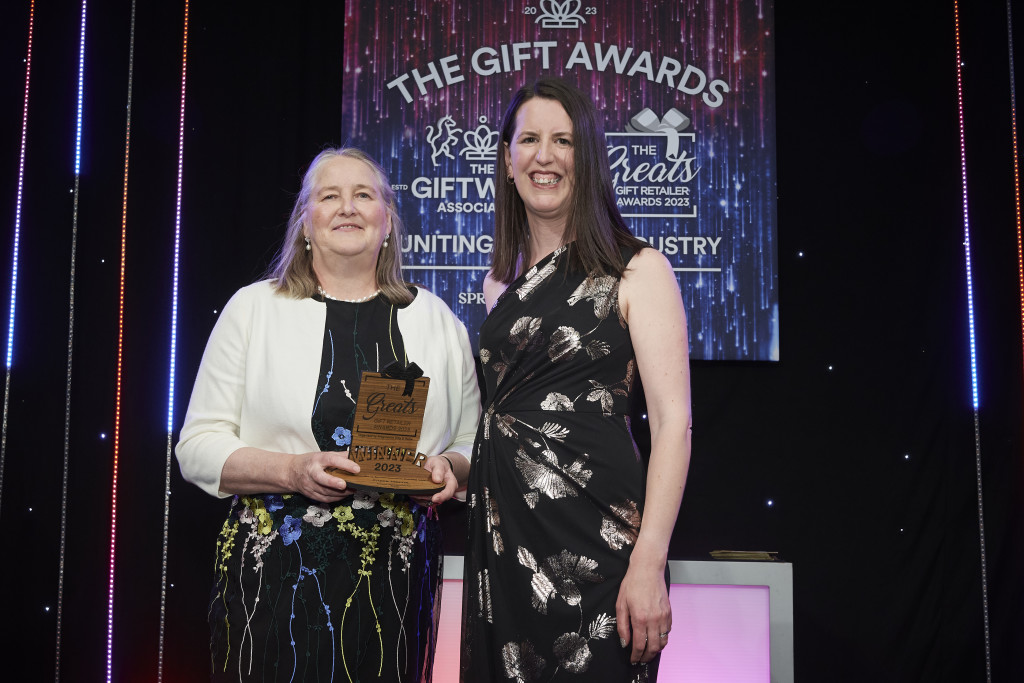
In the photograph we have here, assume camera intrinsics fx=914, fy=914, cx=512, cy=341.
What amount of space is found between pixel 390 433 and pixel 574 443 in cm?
33

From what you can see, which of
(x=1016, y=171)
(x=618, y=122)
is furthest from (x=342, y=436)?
(x=1016, y=171)

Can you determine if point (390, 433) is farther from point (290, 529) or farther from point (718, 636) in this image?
point (718, 636)

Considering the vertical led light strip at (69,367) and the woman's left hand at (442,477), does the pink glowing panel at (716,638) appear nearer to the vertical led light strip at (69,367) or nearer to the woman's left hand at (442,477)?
the woman's left hand at (442,477)

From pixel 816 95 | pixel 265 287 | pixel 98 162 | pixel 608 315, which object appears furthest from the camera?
pixel 816 95

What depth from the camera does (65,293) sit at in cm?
291

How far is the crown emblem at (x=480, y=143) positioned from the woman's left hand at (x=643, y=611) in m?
2.01

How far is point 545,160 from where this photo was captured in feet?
5.84

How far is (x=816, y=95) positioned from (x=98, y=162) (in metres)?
2.46

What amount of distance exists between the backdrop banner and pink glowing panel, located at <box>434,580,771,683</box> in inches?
34.1

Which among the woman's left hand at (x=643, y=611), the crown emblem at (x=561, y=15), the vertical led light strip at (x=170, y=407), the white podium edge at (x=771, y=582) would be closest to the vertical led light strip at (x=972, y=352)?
the white podium edge at (x=771, y=582)

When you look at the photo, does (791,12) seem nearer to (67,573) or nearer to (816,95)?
(816,95)

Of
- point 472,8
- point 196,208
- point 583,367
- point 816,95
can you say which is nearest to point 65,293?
point 196,208

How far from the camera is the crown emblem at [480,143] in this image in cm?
322

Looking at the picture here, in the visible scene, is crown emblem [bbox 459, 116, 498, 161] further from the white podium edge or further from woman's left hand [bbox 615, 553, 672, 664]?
woman's left hand [bbox 615, 553, 672, 664]
